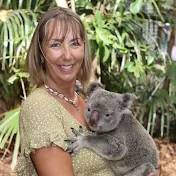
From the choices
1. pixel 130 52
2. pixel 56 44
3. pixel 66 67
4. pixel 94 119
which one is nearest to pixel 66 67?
pixel 66 67

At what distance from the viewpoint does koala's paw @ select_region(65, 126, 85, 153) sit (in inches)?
60.0

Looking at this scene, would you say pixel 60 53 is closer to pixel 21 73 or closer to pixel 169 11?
pixel 21 73

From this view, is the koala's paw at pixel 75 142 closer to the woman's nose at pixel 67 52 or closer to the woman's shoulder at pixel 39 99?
the woman's shoulder at pixel 39 99

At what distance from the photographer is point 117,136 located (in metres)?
1.74

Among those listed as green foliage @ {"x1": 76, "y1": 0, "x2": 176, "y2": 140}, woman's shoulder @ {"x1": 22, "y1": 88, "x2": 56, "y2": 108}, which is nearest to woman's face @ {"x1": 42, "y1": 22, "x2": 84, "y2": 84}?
woman's shoulder @ {"x1": 22, "y1": 88, "x2": 56, "y2": 108}

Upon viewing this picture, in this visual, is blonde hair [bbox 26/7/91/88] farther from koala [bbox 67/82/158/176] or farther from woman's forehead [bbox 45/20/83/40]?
koala [bbox 67/82/158/176]

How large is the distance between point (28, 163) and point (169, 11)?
2749mm

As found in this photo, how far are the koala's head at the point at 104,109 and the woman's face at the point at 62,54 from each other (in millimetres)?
148

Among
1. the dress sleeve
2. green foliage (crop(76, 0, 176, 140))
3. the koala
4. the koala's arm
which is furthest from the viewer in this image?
green foliage (crop(76, 0, 176, 140))

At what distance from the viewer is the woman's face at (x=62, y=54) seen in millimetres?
1580

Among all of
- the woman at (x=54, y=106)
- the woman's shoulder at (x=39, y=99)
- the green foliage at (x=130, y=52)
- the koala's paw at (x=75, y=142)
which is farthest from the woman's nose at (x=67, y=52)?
the green foliage at (x=130, y=52)

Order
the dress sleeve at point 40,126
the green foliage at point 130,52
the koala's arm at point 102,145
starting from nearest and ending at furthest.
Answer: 1. the dress sleeve at point 40,126
2. the koala's arm at point 102,145
3. the green foliage at point 130,52

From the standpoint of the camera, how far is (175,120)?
4.68m

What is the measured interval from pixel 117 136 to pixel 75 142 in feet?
0.86
